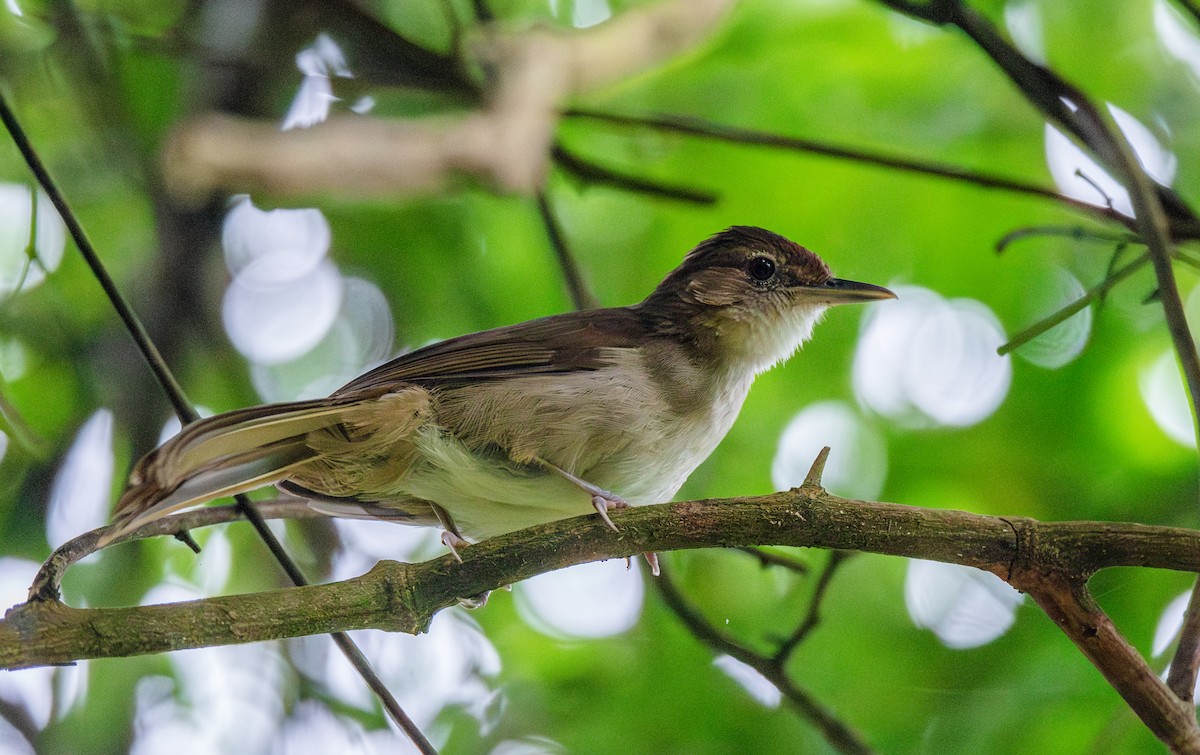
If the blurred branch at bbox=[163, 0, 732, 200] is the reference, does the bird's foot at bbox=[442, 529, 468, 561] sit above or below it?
below

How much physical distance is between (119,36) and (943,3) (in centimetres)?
371

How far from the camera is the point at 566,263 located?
15.5 feet

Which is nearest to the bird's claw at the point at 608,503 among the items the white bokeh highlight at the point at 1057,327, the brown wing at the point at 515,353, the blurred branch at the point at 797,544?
the brown wing at the point at 515,353

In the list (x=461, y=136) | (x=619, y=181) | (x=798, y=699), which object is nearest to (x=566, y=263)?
(x=619, y=181)

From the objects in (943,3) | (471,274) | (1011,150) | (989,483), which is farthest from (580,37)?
(989,483)

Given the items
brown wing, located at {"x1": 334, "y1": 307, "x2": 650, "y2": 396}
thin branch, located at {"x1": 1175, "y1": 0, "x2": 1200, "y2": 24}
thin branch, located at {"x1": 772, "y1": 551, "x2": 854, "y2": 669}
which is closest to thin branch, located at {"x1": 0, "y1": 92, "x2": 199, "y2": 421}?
brown wing, located at {"x1": 334, "y1": 307, "x2": 650, "y2": 396}

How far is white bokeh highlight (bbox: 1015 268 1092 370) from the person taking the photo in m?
5.29

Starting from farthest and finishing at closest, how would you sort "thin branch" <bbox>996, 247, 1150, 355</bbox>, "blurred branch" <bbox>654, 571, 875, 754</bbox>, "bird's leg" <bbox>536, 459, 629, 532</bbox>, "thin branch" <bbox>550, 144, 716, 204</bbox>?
"thin branch" <bbox>550, 144, 716, 204</bbox>, "blurred branch" <bbox>654, 571, 875, 754</bbox>, "bird's leg" <bbox>536, 459, 629, 532</bbox>, "thin branch" <bbox>996, 247, 1150, 355</bbox>

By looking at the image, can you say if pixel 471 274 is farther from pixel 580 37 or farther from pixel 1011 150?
pixel 1011 150

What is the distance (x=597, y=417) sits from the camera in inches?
148

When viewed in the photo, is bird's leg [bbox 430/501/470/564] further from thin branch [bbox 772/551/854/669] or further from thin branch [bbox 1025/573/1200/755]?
thin branch [bbox 1025/573/1200/755]

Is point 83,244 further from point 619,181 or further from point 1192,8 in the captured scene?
point 1192,8

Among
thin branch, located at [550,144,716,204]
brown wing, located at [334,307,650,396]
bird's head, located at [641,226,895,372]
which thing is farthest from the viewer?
thin branch, located at [550,144,716,204]

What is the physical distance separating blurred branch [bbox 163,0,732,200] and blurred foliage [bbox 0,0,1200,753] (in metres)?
0.38
